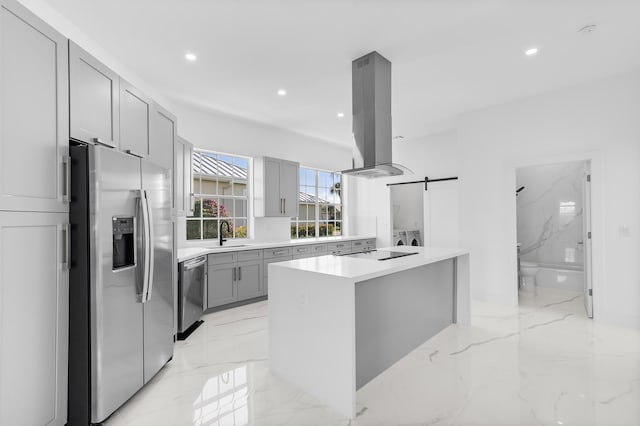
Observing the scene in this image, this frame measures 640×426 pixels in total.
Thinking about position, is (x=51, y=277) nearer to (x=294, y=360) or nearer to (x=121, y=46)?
(x=294, y=360)

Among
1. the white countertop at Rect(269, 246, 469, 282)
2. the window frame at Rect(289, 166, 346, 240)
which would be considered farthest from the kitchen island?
the window frame at Rect(289, 166, 346, 240)

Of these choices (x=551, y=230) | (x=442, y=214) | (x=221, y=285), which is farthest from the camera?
(x=442, y=214)

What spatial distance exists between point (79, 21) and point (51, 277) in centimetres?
217

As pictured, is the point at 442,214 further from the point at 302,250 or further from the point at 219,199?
the point at 219,199

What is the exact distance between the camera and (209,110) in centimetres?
470

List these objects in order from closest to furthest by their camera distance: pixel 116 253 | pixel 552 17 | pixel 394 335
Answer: pixel 116 253 → pixel 552 17 → pixel 394 335

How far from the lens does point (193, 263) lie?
356cm

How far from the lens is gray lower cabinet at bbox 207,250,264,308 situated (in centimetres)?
413

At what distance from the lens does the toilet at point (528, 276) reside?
5.23 metres

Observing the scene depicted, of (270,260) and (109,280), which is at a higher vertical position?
(109,280)

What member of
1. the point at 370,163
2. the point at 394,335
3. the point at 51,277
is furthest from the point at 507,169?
the point at 51,277

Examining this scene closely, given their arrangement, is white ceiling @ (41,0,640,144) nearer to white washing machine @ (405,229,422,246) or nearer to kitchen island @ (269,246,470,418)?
kitchen island @ (269,246,470,418)

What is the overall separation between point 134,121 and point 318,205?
4.55 meters

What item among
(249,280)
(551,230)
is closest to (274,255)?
(249,280)
